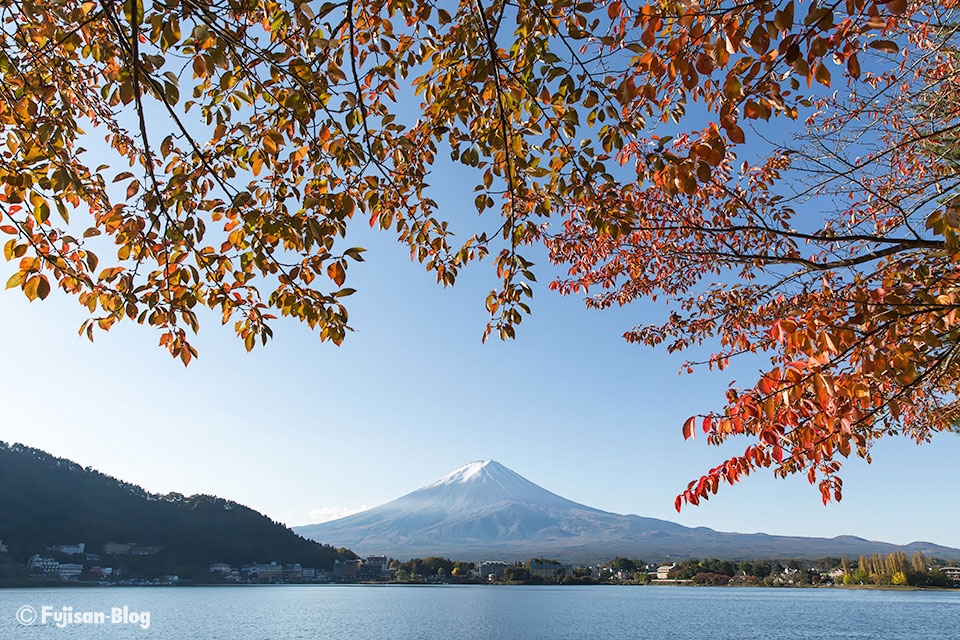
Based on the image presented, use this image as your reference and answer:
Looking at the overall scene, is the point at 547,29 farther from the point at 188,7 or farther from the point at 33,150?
the point at 33,150

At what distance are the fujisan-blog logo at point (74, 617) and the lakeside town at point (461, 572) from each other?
2296 centimetres

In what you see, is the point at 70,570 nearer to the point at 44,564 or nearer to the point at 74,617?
the point at 44,564

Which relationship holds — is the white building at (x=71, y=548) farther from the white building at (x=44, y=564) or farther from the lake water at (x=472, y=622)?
the lake water at (x=472, y=622)

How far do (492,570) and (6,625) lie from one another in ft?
253

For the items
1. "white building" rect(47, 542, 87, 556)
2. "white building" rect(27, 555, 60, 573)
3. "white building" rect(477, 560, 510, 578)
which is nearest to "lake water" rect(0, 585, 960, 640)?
"white building" rect(27, 555, 60, 573)

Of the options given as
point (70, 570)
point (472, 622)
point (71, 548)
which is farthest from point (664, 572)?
point (71, 548)

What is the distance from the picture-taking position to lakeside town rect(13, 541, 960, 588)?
7738 cm

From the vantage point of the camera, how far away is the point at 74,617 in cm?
5178

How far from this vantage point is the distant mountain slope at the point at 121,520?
73.8 m

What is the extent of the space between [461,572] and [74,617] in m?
63.2

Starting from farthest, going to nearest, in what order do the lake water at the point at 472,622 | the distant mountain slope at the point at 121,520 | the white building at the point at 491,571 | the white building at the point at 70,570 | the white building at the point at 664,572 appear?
the white building at the point at 664,572 < the white building at the point at 491,571 < the white building at the point at 70,570 < the distant mountain slope at the point at 121,520 < the lake water at the point at 472,622

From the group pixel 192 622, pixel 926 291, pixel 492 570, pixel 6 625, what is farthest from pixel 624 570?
pixel 926 291

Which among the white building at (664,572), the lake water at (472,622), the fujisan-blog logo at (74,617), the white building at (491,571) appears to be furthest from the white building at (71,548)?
the white building at (664,572)

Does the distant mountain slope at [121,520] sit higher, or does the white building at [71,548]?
the distant mountain slope at [121,520]
